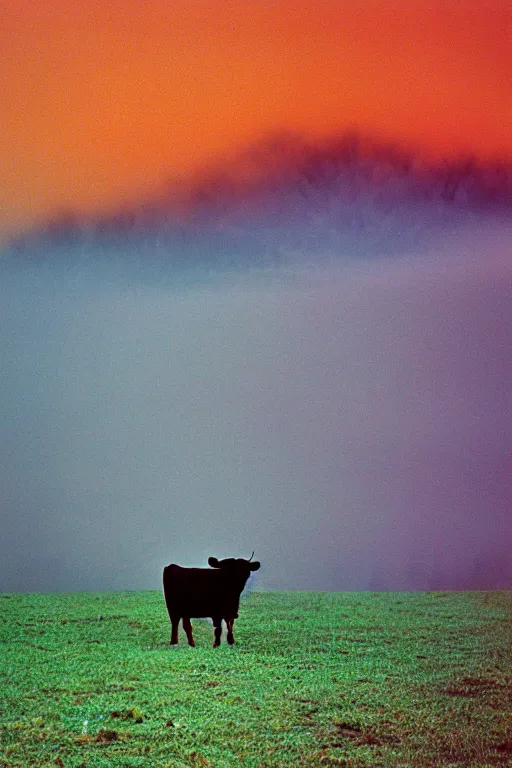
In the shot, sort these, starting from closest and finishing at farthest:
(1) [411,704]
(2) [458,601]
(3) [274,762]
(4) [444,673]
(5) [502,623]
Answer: (3) [274,762] → (1) [411,704] → (4) [444,673] → (5) [502,623] → (2) [458,601]

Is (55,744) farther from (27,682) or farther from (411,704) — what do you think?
(411,704)

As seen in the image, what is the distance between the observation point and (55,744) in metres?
8.29

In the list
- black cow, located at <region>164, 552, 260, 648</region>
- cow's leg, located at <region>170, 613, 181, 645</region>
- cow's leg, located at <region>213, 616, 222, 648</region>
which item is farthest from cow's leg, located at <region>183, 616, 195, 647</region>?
cow's leg, located at <region>213, 616, 222, 648</region>

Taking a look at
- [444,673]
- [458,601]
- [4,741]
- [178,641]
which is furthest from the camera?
[458,601]

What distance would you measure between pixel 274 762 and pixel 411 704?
2.40 meters

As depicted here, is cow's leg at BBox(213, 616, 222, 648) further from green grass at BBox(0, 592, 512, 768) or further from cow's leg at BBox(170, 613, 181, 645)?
cow's leg at BBox(170, 613, 181, 645)

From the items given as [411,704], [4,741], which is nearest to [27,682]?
[4,741]

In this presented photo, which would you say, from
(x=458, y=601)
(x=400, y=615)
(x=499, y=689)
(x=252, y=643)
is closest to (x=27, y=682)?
(x=252, y=643)

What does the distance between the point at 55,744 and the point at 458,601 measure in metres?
11.1

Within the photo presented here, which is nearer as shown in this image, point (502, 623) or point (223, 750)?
point (223, 750)

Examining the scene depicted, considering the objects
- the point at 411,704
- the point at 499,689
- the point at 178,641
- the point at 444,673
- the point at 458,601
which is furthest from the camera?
the point at 458,601

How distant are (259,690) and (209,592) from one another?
2299mm

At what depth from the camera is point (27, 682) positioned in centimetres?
1058

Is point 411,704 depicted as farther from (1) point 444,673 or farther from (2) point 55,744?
(2) point 55,744
